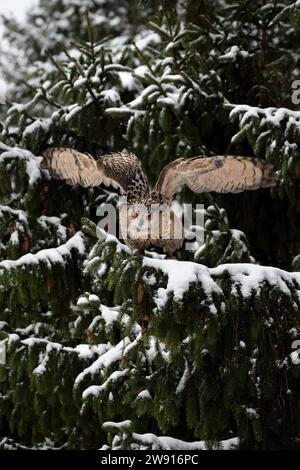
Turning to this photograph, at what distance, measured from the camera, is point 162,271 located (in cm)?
341

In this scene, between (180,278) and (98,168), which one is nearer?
(180,278)

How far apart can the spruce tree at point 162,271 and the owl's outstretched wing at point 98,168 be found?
29 centimetres

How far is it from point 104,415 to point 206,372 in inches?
36.8

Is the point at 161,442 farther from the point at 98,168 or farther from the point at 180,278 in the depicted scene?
the point at 98,168

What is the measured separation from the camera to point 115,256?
3.53 metres

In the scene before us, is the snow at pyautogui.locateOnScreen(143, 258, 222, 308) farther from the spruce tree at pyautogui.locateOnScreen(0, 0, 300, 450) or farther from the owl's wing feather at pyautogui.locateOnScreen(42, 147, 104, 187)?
the owl's wing feather at pyautogui.locateOnScreen(42, 147, 104, 187)

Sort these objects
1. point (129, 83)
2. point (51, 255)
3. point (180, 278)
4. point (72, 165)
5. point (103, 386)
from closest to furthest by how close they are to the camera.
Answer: point (180, 278), point (72, 165), point (103, 386), point (51, 255), point (129, 83)

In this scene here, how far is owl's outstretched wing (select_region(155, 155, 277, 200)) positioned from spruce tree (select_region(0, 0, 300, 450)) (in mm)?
389

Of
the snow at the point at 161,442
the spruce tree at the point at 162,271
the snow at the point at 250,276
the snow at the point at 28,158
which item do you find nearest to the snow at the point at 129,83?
the spruce tree at the point at 162,271

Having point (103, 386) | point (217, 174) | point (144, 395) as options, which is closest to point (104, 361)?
point (103, 386)

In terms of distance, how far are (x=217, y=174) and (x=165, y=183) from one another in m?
0.26
